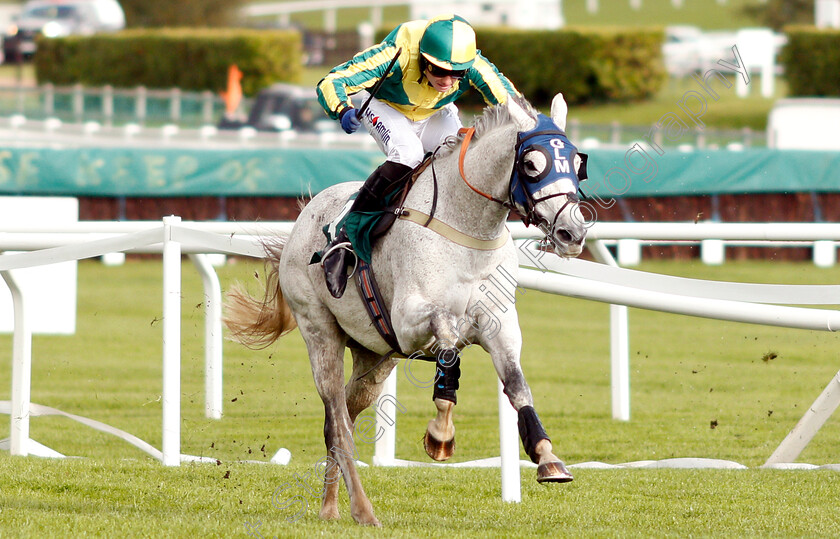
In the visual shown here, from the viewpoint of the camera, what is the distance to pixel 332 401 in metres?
5.24

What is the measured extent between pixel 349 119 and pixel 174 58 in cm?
3498

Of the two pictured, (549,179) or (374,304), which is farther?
(374,304)

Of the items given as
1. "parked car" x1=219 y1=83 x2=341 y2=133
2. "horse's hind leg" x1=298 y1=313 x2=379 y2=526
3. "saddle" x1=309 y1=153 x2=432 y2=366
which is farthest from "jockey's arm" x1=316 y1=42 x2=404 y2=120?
"parked car" x1=219 y1=83 x2=341 y2=133

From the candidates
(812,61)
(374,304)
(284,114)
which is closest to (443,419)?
(374,304)

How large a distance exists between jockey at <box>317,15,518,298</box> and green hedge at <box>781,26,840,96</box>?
29357 millimetres

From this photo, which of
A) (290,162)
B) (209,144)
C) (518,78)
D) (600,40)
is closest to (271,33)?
(518,78)

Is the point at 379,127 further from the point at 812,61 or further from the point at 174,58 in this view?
the point at 174,58

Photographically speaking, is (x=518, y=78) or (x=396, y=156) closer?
(x=396, y=156)

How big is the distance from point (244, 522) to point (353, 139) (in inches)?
777

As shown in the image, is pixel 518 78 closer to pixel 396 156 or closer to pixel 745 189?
pixel 745 189

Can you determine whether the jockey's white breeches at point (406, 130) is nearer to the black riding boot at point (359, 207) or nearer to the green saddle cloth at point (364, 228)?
the black riding boot at point (359, 207)

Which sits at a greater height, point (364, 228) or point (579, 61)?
point (579, 61)

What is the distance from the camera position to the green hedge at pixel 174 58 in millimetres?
37500

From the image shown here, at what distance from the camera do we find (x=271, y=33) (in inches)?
1485
